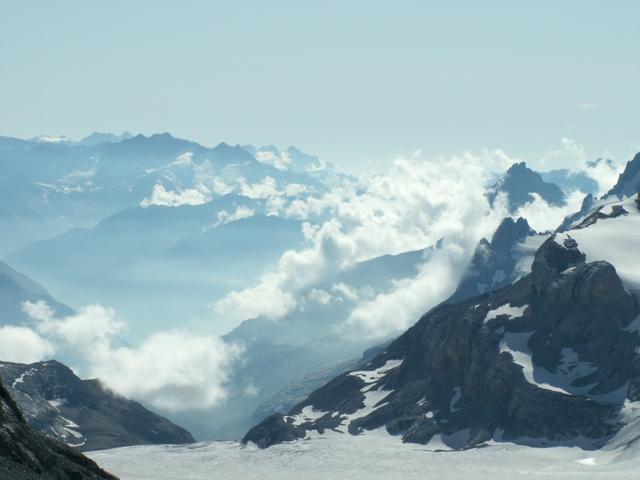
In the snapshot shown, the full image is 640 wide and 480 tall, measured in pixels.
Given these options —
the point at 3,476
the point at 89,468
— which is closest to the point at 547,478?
the point at 89,468

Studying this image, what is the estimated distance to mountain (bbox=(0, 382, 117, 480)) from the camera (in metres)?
91.5

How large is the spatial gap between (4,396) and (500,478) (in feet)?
387

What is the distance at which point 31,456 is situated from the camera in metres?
95.4

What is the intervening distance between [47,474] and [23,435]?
16.3 feet

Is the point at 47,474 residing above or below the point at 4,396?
below

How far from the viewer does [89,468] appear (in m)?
106

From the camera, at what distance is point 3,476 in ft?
283

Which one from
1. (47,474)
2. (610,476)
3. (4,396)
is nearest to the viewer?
(47,474)

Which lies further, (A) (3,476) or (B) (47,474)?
(B) (47,474)

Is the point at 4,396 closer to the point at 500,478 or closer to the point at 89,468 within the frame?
the point at 89,468

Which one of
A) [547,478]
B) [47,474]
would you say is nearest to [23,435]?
[47,474]

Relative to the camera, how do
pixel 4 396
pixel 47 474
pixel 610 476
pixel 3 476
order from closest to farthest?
pixel 3 476 < pixel 47 474 < pixel 4 396 < pixel 610 476

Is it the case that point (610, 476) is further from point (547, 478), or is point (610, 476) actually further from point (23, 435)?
point (23, 435)

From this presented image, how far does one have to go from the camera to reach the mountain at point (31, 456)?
91500 mm
